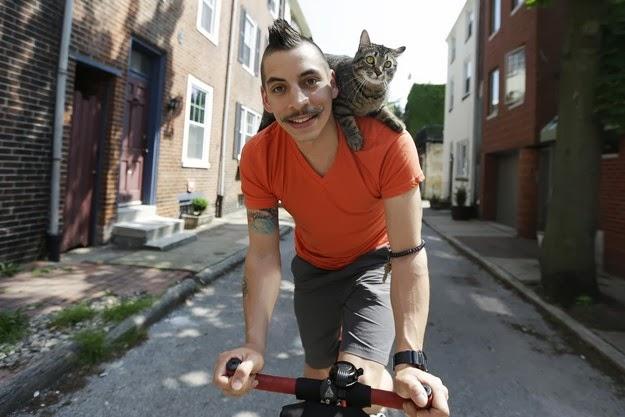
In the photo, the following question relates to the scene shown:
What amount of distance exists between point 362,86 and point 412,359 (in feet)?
4.42

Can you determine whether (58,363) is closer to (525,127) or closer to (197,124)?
(197,124)

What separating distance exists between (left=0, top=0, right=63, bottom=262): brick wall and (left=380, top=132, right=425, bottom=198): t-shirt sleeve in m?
5.87

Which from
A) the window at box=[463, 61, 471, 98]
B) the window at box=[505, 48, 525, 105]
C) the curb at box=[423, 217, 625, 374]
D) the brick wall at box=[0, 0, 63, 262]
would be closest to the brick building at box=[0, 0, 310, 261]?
the brick wall at box=[0, 0, 63, 262]

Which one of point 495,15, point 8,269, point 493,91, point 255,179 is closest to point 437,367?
point 255,179

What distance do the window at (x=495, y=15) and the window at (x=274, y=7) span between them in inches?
327

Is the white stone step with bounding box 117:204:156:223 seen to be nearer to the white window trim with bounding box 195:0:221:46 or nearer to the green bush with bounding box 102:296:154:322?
the green bush with bounding box 102:296:154:322

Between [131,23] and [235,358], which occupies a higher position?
[131,23]

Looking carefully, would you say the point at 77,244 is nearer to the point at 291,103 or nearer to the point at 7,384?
the point at 7,384

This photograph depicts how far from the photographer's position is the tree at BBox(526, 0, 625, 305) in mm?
5977

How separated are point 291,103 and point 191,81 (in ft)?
34.6

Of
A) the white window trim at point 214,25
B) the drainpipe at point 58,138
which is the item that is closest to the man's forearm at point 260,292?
the drainpipe at point 58,138

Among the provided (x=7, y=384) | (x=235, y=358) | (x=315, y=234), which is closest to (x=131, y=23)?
(x=7, y=384)

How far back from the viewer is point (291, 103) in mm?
1845

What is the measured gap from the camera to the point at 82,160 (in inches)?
312
